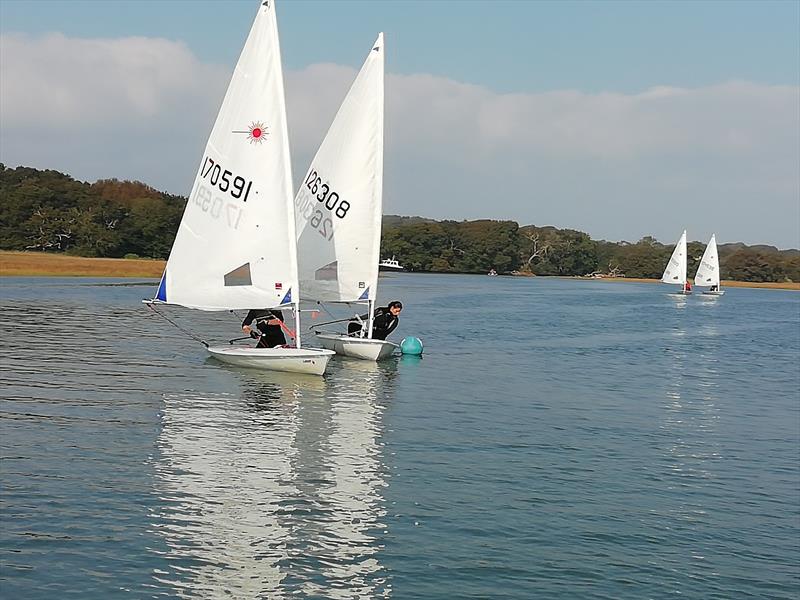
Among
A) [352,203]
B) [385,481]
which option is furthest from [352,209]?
[385,481]

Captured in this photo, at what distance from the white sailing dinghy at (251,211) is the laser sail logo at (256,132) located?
3 centimetres

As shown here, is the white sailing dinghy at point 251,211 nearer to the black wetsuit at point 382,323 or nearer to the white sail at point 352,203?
the white sail at point 352,203

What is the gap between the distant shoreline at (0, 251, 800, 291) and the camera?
90375 mm

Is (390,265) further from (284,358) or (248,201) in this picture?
(284,358)

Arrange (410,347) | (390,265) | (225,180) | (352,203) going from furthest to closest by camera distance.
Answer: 1. (390,265)
2. (410,347)
3. (352,203)
4. (225,180)

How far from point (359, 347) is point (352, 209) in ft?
14.6

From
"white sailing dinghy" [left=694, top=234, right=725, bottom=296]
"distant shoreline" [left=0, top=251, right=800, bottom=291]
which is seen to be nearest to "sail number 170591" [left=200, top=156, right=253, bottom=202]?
"distant shoreline" [left=0, top=251, right=800, bottom=291]

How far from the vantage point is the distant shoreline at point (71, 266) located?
9038 cm

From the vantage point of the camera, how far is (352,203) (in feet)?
102

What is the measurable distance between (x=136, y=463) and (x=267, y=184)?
450 inches

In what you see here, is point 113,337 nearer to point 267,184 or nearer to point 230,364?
point 230,364

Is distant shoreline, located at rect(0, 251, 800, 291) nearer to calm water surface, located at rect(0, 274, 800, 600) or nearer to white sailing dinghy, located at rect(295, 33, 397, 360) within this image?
calm water surface, located at rect(0, 274, 800, 600)

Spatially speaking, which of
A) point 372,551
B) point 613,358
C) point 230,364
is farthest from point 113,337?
point 372,551

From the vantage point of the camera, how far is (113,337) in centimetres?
3684
